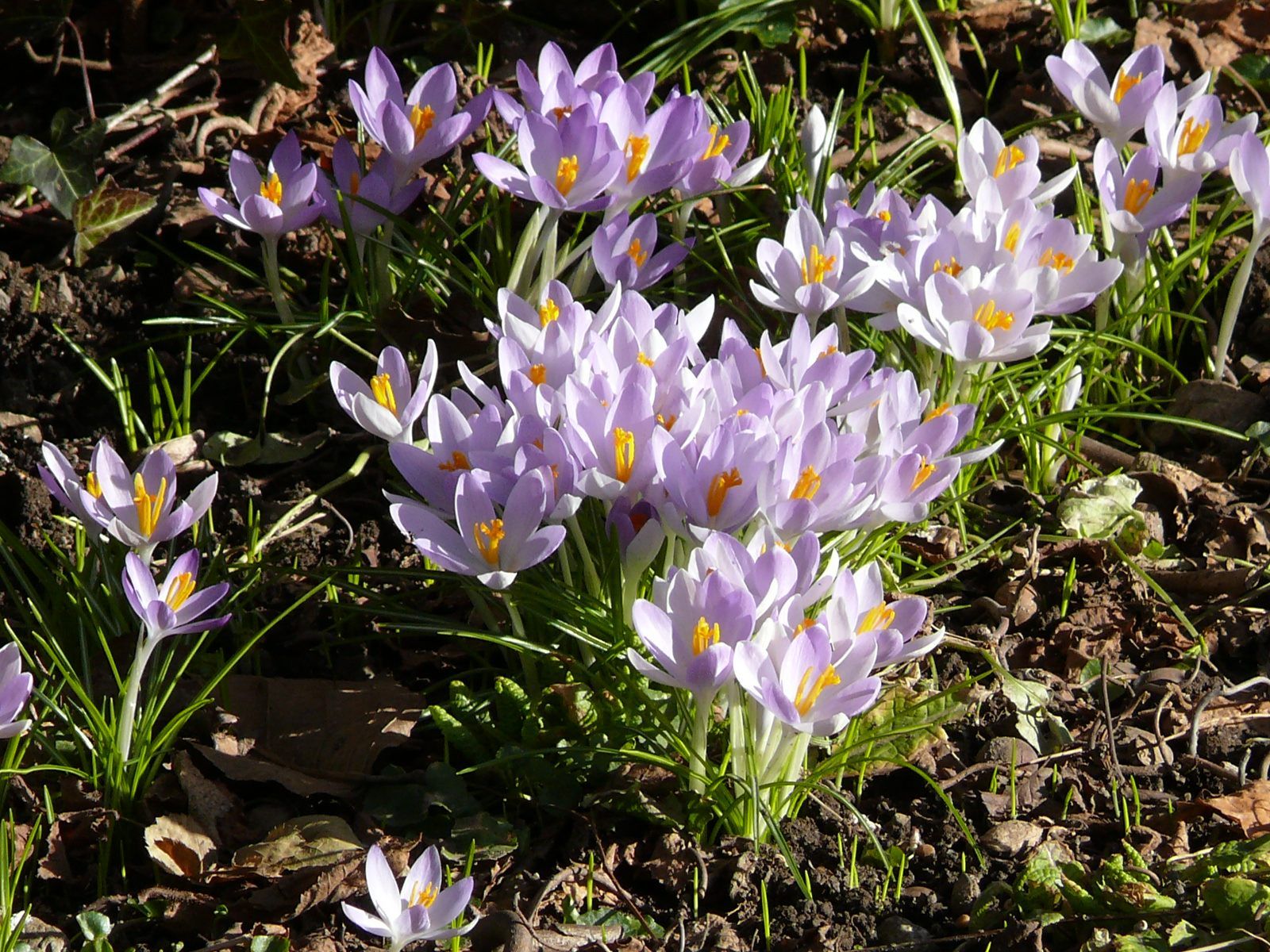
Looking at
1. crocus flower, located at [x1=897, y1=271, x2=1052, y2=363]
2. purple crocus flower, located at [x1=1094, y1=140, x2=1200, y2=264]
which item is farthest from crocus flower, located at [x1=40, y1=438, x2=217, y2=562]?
purple crocus flower, located at [x1=1094, y1=140, x2=1200, y2=264]

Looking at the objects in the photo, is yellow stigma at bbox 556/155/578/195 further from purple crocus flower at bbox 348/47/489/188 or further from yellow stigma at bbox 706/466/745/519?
yellow stigma at bbox 706/466/745/519

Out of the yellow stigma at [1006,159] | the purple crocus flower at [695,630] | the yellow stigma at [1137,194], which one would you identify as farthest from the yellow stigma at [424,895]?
the yellow stigma at [1137,194]

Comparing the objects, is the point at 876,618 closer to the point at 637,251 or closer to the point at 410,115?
the point at 637,251

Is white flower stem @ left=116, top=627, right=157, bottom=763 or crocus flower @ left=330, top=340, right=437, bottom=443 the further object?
crocus flower @ left=330, top=340, right=437, bottom=443

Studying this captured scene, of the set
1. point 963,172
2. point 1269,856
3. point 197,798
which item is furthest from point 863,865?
point 963,172

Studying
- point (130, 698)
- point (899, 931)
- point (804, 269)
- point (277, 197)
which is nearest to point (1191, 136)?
point (804, 269)
